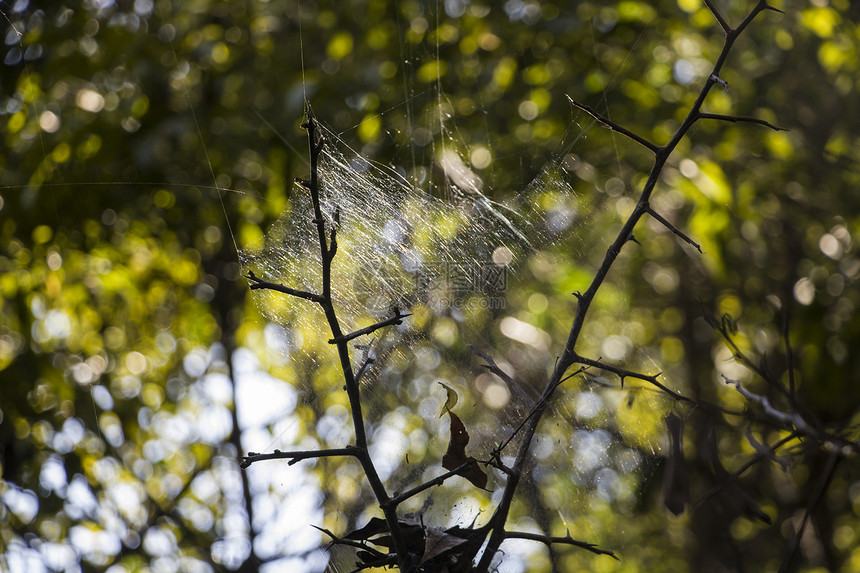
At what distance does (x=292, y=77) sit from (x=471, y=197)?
23.6 inches

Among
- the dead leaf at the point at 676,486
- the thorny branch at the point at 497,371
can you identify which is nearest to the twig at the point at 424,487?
the thorny branch at the point at 497,371

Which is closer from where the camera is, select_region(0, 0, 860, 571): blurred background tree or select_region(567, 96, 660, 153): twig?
select_region(567, 96, 660, 153): twig

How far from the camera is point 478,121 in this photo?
1038 millimetres

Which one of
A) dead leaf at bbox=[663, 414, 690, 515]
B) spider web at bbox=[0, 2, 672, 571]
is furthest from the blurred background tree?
dead leaf at bbox=[663, 414, 690, 515]

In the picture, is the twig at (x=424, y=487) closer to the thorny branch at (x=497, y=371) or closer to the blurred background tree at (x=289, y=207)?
the thorny branch at (x=497, y=371)

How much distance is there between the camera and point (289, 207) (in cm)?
57

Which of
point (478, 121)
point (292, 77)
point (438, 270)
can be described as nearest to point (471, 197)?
point (438, 270)

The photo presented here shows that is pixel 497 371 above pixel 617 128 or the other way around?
the other way around

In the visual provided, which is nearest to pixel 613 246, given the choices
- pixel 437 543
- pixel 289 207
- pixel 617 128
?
pixel 617 128

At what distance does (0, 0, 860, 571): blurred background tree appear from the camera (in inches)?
21.6

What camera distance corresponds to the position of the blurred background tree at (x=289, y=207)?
1.80 feet

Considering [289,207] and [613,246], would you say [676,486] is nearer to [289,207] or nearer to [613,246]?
[613,246]

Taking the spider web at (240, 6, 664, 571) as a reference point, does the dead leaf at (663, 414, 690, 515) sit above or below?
above

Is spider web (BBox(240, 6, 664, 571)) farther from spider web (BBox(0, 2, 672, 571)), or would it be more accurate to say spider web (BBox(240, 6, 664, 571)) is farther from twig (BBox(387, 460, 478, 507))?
twig (BBox(387, 460, 478, 507))
